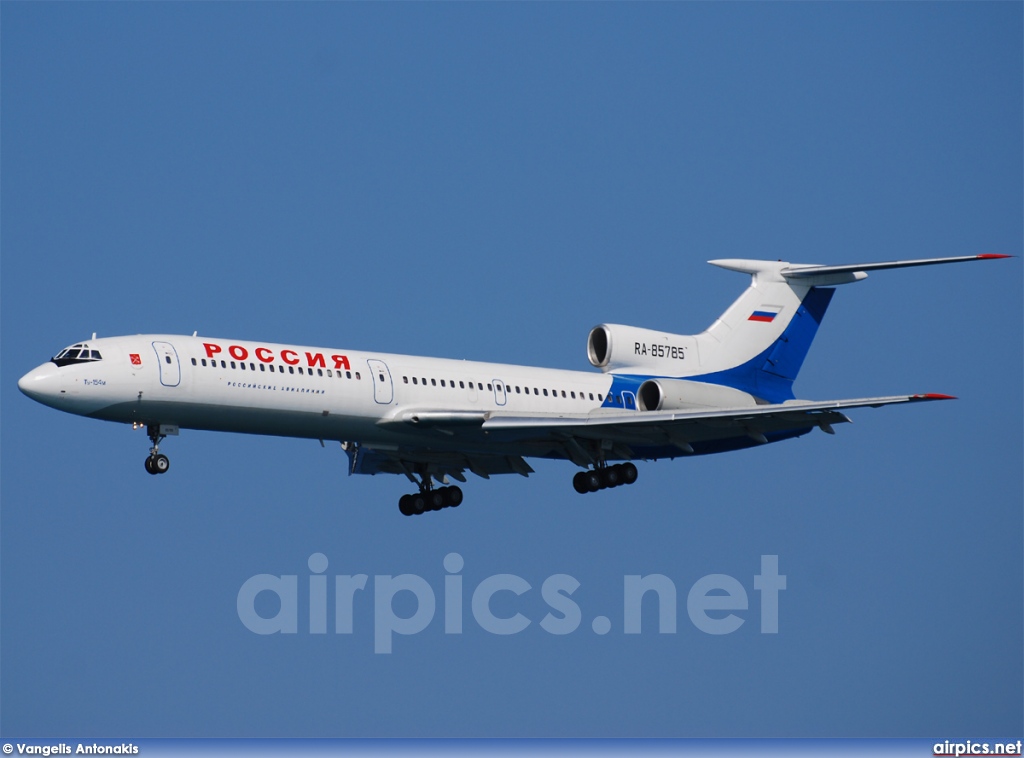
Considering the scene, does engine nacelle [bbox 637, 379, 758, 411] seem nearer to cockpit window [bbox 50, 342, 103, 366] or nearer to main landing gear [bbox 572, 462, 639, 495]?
main landing gear [bbox 572, 462, 639, 495]

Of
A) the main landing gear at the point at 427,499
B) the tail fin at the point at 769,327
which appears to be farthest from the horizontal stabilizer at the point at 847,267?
the main landing gear at the point at 427,499

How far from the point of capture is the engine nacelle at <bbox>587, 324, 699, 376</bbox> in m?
38.2

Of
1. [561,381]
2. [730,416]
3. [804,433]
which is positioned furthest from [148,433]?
[804,433]

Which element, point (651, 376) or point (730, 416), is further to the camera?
point (651, 376)

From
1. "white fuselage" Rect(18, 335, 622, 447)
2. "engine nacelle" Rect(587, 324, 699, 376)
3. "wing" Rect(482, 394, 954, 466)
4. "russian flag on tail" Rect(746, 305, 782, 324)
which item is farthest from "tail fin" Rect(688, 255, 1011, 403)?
"white fuselage" Rect(18, 335, 622, 447)

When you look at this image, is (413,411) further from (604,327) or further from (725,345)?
(725,345)

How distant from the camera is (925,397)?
32.4 meters

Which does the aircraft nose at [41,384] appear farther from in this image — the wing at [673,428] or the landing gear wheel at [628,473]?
the landing gear wheel at [628,473]

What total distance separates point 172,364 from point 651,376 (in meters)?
10.6

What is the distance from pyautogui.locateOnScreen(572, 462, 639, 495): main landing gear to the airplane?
29 millimetres

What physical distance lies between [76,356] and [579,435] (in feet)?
33.1

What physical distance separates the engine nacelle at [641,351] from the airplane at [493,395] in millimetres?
30

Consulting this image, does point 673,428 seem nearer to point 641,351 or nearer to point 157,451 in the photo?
point 641,351

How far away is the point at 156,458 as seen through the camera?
33.2 metres
